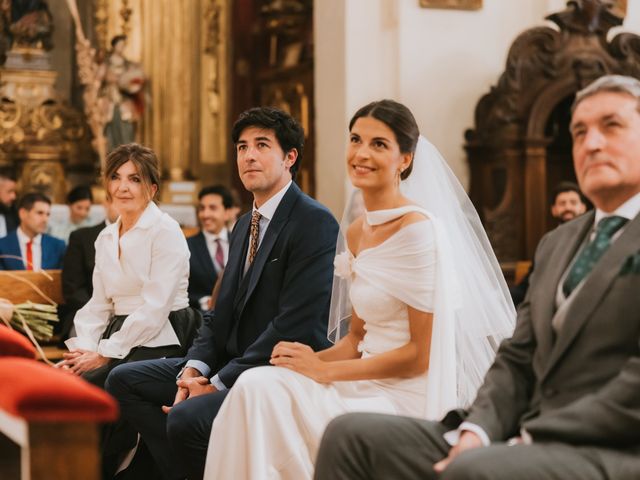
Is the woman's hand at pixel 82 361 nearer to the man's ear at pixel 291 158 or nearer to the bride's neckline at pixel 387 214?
the man's ear at pixel 291 158

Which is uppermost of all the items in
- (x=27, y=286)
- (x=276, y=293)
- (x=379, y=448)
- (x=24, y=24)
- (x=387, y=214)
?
(x=24, y=24)

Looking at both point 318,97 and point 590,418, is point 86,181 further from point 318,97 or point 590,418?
point 590,418

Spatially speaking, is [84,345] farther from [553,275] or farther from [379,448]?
[553,275]

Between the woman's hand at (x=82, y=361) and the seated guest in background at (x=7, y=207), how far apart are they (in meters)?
5.36

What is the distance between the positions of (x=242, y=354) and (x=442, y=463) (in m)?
1.81

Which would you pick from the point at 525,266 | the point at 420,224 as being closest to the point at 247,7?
the point at 525,266

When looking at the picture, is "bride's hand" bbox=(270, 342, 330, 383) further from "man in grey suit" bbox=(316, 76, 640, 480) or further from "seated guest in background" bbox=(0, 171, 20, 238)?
"seated guest in background" bbox=(0, 171, 20, 238)

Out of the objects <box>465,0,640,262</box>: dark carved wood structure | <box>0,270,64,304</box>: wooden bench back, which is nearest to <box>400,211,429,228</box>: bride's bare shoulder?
<box>0,270,64,304</box>: wooden bench back

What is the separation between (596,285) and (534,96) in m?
6.93

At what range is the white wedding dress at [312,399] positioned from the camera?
3711 millimetres

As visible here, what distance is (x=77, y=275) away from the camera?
639cm

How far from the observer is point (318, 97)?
1022 centimetres

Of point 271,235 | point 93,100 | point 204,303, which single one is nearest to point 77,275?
point 204,303

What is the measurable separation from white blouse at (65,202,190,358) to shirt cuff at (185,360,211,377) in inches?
21.0
